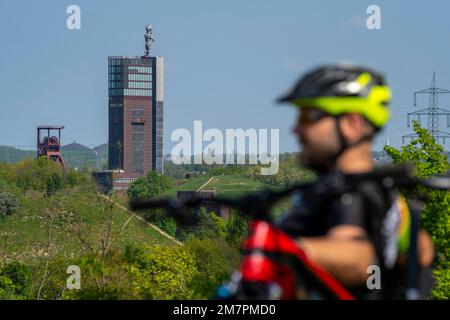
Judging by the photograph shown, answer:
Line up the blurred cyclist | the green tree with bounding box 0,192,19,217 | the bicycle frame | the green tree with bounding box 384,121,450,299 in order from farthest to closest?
the green tree with bounding box 0,192,19,217 → the green tree with bounding box 384,121,450,299 → the blurred cyclist → the bicycle frame

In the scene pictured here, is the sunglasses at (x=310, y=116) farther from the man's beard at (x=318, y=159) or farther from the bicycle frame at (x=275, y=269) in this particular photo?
the bicycle frame at (x=275, y=269)

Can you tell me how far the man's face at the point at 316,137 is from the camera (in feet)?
14.3

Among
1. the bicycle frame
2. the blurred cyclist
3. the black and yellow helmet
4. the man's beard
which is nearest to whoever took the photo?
the bicycle frame

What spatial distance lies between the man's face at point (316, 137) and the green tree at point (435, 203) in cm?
3640

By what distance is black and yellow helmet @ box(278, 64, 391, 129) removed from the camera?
4.29 metres

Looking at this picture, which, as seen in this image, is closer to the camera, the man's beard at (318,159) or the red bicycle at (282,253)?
the red bicycle at (282,253)

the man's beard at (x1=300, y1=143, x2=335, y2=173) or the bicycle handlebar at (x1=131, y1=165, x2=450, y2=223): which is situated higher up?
the man's beard at (x1=300, y1=143, x2=335, y2=173)

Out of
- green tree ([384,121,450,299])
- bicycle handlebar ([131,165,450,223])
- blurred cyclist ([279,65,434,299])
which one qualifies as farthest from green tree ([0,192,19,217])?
bicycle handlebar ([131,165,450,223])

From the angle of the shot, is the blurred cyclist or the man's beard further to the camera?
the man's beard

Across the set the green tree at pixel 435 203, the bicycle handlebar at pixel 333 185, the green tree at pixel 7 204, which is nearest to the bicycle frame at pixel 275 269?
the bicycle handlebar at pixel 333 185

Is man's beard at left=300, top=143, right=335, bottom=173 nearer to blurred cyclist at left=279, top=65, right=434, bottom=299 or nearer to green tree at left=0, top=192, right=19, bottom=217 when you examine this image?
blurred cyclist at left=279, top=65, right=434, bottom=299

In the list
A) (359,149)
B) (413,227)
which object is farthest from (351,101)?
(413,227)

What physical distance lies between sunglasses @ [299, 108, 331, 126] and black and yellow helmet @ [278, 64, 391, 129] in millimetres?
26

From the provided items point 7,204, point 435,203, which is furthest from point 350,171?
point 7,204
